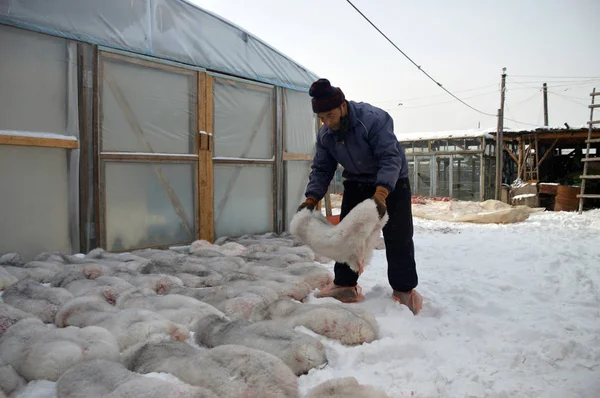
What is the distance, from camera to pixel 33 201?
15.0ft

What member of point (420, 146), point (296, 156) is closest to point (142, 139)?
point (296, 156)

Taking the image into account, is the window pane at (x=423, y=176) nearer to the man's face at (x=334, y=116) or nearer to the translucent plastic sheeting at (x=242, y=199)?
the translucent plastic sheeting at (x=242, y=199)

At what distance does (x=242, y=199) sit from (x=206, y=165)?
3.06ft

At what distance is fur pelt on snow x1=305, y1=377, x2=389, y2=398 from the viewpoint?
1700mm

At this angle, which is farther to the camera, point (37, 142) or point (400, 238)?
point (37, 142)

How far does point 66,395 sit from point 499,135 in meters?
16.9

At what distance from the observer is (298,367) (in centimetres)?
207

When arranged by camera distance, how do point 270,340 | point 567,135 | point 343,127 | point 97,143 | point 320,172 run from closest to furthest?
point 270,340 < point 343,127 < point 320,172 < point 97,143 < point 567,135

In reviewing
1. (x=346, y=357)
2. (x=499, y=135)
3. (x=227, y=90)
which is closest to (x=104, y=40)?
(x=227, y=90)

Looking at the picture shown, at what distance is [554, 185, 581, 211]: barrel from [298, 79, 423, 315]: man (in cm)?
1189

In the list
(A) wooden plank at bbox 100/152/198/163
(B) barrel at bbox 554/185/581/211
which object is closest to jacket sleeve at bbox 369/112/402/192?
(A) wooden plank at bbox 100/152/198/163

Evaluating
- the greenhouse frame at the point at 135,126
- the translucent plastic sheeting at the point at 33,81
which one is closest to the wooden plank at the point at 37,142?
the greenhouse frame at the point at 135,126

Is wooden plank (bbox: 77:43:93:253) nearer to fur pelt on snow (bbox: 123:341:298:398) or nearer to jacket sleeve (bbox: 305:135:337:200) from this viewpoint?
jacket sleeve (bbox: 305:135:337:200)

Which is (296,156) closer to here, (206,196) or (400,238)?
(206,196)
